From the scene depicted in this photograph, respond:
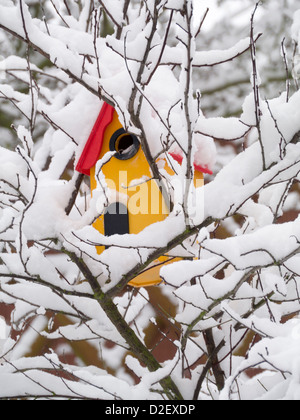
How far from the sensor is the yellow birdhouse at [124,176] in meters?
1.12

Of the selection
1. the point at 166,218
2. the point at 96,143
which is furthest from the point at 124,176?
the point at 166,218

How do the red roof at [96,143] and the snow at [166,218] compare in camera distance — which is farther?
the red roof at [96,143]

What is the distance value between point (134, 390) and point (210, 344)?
31 centimetres

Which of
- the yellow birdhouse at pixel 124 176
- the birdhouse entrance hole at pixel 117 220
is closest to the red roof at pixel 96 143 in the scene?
the yellow birdhouse at pixel 124 176

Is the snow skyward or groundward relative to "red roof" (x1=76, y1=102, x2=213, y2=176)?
groundward

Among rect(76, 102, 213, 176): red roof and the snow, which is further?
rect(76, 102, 213, 176): red roof

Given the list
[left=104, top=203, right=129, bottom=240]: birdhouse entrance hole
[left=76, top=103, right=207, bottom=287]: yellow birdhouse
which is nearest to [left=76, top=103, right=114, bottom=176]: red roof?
[left=76, top=103, right=207, bottom=287]: yellow birdhouse

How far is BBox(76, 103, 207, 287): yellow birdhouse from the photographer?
112 centimetres

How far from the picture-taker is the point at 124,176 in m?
1.15

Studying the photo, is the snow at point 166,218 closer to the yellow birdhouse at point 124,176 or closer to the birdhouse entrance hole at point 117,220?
the yellow birdhouse at point 124,176

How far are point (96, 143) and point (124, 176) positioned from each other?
105 millimetres

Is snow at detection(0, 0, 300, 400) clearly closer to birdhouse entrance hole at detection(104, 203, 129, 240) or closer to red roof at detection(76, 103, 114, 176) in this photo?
red roof at detection(76, 103, 114, 176)

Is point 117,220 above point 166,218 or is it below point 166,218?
above

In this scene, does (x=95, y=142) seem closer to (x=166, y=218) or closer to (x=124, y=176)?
(x=124, y=176)
